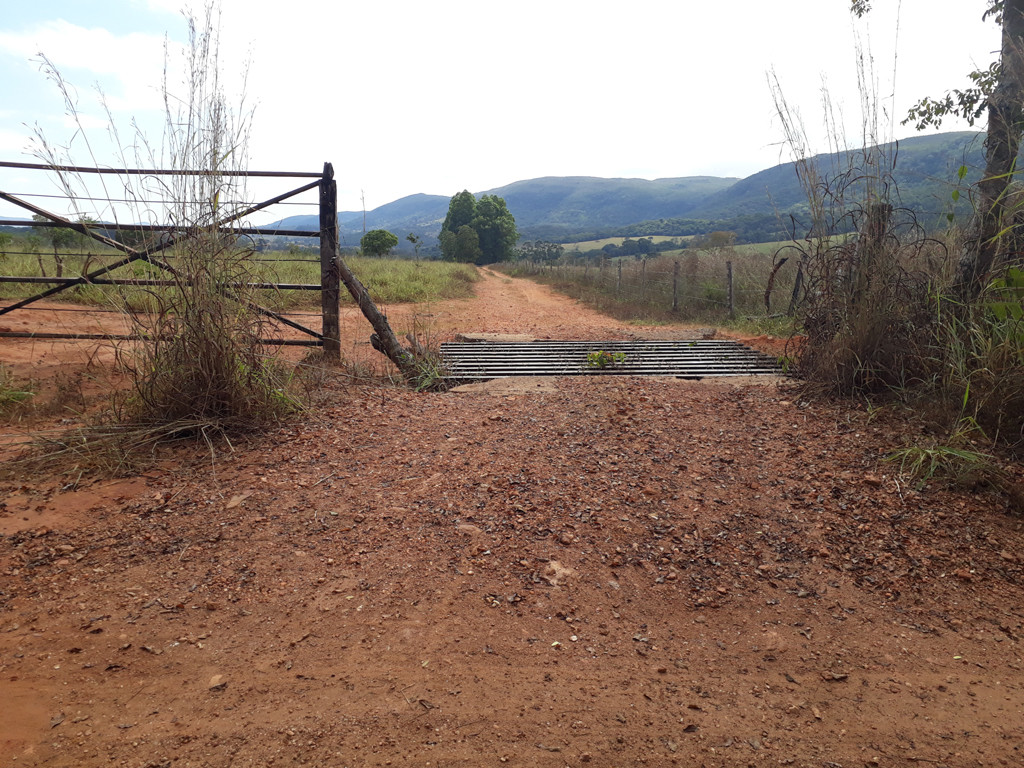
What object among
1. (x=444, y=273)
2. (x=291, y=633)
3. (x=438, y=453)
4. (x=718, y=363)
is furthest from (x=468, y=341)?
(x=444, y=273)

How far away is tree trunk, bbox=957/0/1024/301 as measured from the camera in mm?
3895

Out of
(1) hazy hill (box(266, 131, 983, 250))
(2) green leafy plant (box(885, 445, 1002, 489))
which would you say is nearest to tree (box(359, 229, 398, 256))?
(1) hazy hill (box(266, 131, 983, 250))

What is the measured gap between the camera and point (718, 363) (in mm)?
6340

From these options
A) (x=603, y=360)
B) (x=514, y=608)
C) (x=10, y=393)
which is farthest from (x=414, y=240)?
(x=514, y=608)

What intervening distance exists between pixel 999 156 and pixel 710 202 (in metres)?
116

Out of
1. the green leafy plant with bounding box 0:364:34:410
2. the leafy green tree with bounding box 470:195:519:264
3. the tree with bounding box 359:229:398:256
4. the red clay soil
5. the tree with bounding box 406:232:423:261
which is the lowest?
the red clay soil

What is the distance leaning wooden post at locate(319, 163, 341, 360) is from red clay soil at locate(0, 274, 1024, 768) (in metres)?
1.86

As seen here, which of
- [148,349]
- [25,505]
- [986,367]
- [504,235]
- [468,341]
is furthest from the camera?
[504,235]

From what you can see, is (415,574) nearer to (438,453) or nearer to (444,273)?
(438,453)

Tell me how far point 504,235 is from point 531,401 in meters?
41.1

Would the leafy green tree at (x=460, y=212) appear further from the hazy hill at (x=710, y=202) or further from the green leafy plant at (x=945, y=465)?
the green leafy plant at (x=945, y=465)

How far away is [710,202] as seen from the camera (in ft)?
367

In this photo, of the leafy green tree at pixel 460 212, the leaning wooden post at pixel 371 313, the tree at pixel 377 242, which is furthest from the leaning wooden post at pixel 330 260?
the leafy green tree at pixel 460 212

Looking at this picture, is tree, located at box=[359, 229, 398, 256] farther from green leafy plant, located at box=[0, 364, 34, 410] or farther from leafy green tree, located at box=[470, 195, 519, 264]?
green leafy plant, located at box=[0, 364, 34, 410]
